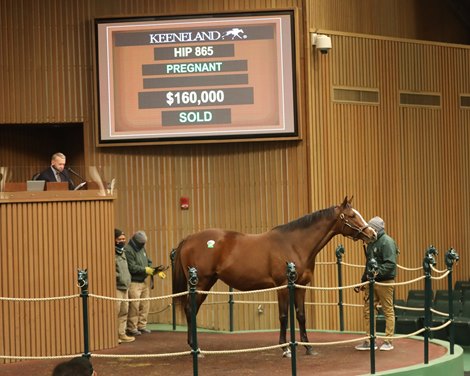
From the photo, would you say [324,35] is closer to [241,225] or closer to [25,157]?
[241,225]

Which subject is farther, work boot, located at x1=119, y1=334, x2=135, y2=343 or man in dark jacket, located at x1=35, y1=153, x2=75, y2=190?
work boot, located at x1=119, y1=334, x2=135, y2=343

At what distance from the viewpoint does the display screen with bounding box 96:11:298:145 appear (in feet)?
59.2

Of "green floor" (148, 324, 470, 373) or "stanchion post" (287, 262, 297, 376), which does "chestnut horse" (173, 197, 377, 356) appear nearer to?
"stanchion post" (287, 262, 297, 376)

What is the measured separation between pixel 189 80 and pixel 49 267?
521 centimetres

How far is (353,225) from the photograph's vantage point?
13.5 m

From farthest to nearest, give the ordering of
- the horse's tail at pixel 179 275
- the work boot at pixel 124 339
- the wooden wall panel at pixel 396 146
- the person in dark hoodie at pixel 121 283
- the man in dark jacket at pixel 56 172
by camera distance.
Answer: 1. the wooden wall panel at pixel 396 146
2. the work boot at pixel 124 339
3. the person in dark hoodie at pixel 121 283
4. the man in dark jacket at pixel 56 172
5. the horse's tail at pixel 179 275

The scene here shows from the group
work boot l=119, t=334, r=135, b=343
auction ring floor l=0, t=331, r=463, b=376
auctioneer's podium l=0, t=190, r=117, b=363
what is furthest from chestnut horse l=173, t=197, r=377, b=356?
work boot l=119, t=334, r=135, b=343

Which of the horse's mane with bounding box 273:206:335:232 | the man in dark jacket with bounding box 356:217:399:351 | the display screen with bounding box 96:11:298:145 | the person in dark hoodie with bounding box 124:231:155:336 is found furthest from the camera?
the display screen with bounding box 96:11:298:145

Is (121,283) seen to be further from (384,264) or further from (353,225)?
(384,264)

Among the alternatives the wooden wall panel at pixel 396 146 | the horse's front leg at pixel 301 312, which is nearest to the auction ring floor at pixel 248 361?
the horse's front leg at pixel 301 312

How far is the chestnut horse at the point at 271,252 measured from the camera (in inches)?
535

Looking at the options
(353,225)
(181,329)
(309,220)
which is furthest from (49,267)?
(353,225)

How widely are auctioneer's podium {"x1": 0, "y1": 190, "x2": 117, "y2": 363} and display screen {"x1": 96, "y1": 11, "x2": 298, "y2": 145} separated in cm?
403

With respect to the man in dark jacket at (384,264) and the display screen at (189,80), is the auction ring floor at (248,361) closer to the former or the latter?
the man in dark jacket at (384,264)
